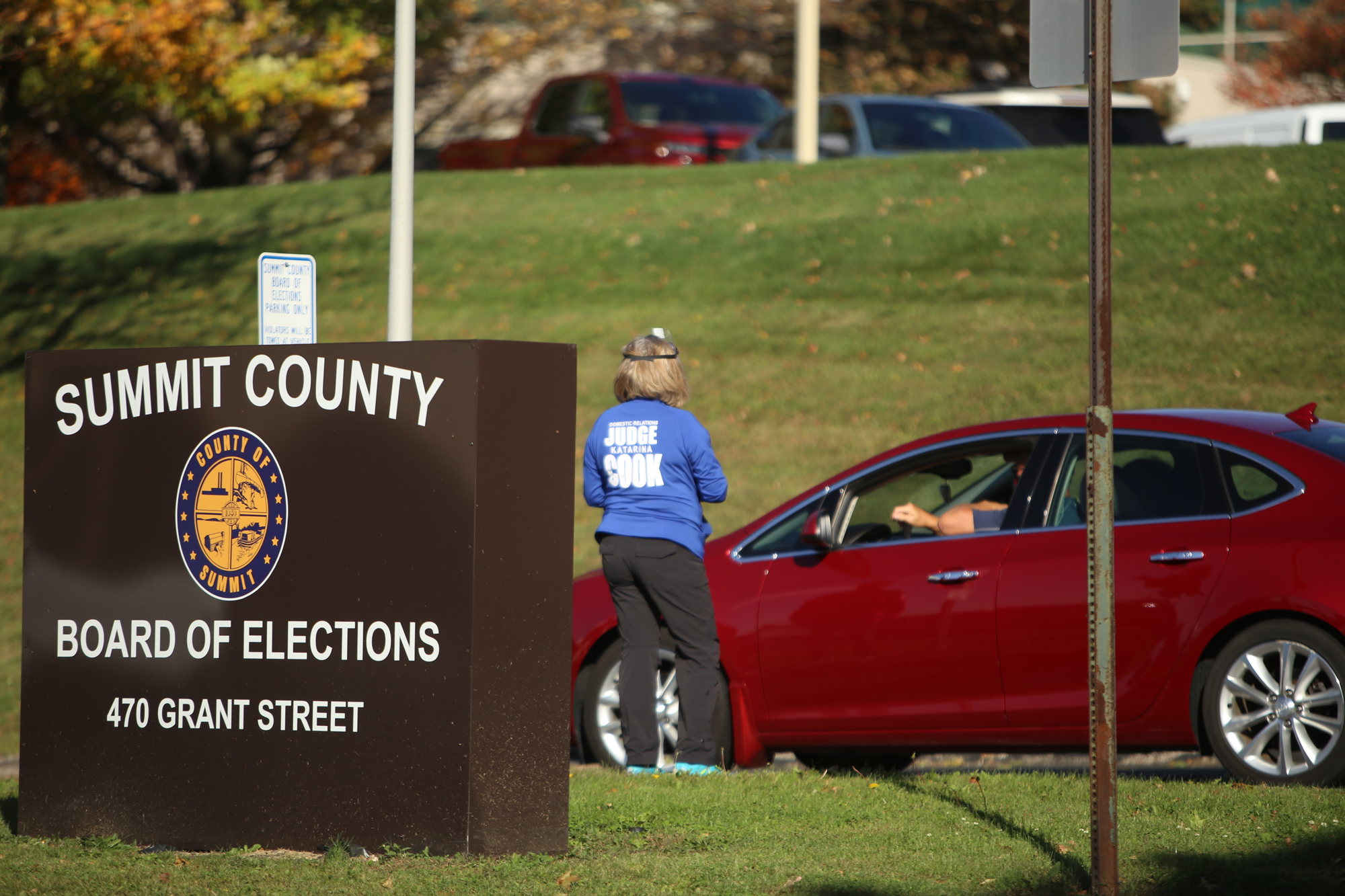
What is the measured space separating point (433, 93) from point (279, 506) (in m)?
28.0

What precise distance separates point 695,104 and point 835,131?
2113 mm

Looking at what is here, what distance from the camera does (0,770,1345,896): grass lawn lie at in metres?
4.44

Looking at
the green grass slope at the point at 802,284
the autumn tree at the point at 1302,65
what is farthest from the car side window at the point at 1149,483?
the autumn tree at the point at 1302,65

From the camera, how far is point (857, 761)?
7273mm

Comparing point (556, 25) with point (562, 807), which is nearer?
point (562, 807)

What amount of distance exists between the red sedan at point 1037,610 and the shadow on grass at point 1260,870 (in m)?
1.04

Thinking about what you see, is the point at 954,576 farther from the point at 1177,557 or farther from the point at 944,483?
the point at 944,483

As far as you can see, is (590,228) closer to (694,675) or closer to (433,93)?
(694,675)

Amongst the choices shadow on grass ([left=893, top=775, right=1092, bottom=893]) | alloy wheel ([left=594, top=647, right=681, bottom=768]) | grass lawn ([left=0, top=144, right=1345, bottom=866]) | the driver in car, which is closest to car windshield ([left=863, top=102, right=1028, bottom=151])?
grass lawn ([left=0, top=144, right=1345, bottom=866])

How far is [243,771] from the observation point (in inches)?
198

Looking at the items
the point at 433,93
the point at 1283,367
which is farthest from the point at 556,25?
the point at 1283,367

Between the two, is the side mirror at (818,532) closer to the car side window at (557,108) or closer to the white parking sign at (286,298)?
the white parking sign at (286,298)

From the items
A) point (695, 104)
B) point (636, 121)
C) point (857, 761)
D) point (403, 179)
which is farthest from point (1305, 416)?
point (695, 104)

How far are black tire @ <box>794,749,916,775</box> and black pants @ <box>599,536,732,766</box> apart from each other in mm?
931
